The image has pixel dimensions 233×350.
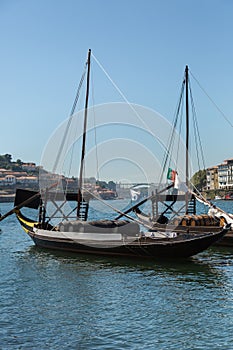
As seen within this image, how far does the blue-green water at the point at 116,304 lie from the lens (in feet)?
49.8

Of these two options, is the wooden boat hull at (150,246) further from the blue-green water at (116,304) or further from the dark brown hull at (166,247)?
the blue-green water at (116,304)

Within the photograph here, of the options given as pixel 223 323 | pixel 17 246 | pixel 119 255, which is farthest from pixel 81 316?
pixel 17 246

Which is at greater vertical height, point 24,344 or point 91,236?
point 91,236

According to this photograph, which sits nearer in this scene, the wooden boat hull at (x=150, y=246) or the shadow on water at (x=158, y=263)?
the shadow on water at (x=158, y=263)

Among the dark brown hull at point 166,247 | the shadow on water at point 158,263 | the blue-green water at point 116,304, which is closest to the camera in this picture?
the blue-green water at point 116,304

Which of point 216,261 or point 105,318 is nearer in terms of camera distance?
point 105,318

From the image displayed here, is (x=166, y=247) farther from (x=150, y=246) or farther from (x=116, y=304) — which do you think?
(x=116, y=304)

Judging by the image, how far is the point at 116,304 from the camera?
63.6ft

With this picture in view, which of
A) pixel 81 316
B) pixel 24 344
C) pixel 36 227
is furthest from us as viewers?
pixel 36 227

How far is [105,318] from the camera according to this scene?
57.3ft

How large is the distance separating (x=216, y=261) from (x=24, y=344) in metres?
18.2

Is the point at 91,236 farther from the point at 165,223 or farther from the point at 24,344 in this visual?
the point at 24,344

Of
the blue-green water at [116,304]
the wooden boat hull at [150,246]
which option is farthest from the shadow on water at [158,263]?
the wooden boat hull at [150,246]

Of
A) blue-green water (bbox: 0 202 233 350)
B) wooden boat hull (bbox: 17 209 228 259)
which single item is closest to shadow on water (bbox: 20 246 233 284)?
blue-green water (bbox: 0 202 233 350)
